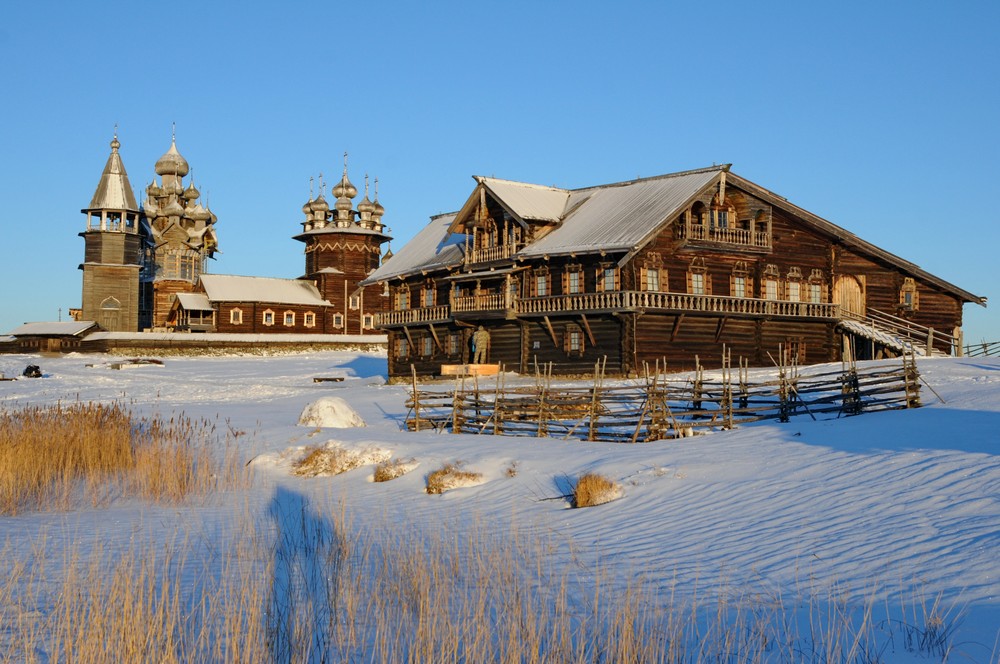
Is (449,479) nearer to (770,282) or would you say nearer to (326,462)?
(326,462)

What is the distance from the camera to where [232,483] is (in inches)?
633

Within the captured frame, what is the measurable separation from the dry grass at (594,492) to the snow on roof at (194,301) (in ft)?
197

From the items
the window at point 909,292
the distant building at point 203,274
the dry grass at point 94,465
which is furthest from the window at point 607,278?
the distant building at point 203,274

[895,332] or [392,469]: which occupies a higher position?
[895,332]

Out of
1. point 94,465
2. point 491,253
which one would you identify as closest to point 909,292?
point 491,253

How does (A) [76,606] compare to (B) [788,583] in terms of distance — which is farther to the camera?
(B) [788,583]

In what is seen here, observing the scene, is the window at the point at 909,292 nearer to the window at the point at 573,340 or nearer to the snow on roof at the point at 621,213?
the snow on roof at the point at 621,213

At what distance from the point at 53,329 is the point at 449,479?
5759 centimetres

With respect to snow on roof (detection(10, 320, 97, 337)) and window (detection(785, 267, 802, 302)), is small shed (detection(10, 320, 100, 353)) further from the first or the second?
window (detection(785, 267, 802, 302))

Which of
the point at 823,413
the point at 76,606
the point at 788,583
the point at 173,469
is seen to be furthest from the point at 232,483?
the point at 823,413

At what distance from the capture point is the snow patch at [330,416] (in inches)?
925

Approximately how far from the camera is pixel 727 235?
123 feet

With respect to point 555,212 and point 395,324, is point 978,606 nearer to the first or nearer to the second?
point 555,212

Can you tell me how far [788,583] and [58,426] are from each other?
13.6m
